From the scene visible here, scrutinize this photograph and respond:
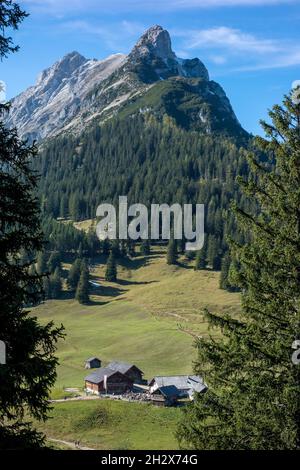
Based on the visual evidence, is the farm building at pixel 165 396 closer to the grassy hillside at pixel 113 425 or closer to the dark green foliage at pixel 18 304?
the grassy hillside at pixel 113 425

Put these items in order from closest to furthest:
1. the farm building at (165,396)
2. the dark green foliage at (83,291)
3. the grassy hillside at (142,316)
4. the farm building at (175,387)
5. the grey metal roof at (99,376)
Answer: the farm building at (165,396) → the farm building at (175,387) → the grey metal roof at (99,376) → the grassy hillside at (142,316) → the dark green foliage at (83,291)

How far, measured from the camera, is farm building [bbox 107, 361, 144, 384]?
77.6m

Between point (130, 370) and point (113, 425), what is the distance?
25856 mm

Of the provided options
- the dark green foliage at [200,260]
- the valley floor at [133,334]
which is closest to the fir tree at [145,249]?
the valley floor at [133,334]

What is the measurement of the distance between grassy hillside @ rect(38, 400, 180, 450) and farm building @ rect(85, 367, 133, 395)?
37.4 ft

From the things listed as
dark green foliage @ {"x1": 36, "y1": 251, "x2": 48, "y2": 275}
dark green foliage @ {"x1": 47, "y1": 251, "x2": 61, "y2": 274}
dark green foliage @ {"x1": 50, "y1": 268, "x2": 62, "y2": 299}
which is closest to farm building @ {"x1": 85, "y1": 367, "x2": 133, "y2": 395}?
dark green foliage @ {"x1": 50, "y1": 268, "x2": 62, "y2": 299}

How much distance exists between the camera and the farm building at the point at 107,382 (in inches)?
2908

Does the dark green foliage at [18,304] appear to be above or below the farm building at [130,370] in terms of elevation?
above

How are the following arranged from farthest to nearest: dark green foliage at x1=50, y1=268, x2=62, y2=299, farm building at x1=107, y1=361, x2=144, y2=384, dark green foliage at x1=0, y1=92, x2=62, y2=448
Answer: dark green foliage at x1=50, y1=268, x2=62, y2=299, farm building at x1=107, y1=361, x2=144, y2=384, dark green foliage at x1=0, y1=92, x2=62, y2=448

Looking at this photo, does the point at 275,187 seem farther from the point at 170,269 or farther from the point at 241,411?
the point at 170,269

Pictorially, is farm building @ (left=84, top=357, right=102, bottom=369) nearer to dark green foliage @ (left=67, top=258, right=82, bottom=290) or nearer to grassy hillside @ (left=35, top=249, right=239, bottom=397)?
grassy hillside @ (left=35, top=249, right=239, bottom=397)

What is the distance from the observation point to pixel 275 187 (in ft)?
45.1

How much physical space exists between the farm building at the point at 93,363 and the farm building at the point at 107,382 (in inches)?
374
